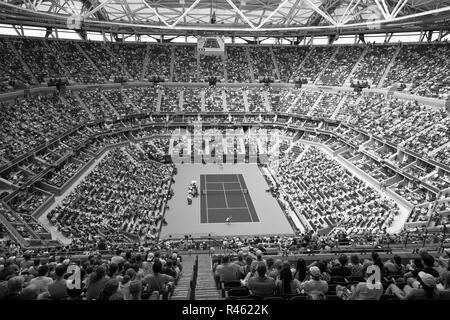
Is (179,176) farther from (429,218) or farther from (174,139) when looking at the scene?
(429,218)

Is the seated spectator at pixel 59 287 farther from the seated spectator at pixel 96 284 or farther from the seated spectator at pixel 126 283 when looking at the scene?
the seated spectator at pixel 126 283

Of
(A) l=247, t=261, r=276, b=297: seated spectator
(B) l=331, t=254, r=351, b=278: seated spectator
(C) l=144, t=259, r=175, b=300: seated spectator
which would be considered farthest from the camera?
(B) l=331, t=254, r=351, b=278: seated spectator

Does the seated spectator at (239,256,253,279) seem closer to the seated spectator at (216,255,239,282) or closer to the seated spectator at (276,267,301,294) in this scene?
the seated spectator at (216,255,239,282)

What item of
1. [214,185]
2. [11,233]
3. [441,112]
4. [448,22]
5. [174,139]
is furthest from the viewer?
[174,139]

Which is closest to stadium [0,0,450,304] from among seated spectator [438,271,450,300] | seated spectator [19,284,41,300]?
seated spectator [19,284,41,300]

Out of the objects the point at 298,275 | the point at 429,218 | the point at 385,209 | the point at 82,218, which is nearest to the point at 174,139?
the point at 82,218

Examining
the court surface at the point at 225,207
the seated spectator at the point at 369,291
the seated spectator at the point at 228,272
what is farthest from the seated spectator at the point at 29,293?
the court surface at the point at 225,207

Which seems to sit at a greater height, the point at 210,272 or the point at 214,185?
the point at 214,185

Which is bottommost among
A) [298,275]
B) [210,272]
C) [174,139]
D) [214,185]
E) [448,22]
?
[298,275]

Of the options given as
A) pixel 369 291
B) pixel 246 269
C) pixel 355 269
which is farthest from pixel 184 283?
pixel 369 291

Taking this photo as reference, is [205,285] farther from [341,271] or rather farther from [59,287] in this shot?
[59,287]
